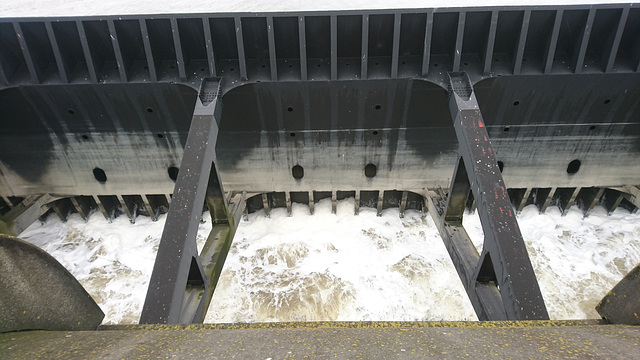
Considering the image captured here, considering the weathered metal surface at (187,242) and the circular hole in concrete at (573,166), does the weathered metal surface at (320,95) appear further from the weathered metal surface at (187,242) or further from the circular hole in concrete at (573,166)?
the weathered metal surface at (187,242)

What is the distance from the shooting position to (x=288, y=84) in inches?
280

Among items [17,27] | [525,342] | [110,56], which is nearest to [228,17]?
[110,56]

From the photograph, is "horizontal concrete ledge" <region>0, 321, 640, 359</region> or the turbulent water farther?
the turbulent water

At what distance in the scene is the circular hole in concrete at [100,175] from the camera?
8.63 metres

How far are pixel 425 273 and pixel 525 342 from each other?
226 inches

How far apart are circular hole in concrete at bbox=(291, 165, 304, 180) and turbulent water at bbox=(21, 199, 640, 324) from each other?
1094mm

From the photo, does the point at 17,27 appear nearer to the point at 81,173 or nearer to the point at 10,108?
the point at 10,108

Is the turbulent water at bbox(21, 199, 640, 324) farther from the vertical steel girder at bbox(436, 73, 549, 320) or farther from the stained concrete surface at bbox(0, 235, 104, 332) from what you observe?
the stained concrete surface at bbox(0, 235, 104, 332)

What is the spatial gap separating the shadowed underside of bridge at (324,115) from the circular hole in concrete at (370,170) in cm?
3

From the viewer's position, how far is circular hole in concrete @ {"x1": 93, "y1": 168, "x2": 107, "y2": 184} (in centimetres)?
863

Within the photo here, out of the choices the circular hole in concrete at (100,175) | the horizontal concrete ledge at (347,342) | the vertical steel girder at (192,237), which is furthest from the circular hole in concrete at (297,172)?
the horizontal concrete ledge at (347,342)

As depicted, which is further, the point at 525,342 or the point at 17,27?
the point at 17,27

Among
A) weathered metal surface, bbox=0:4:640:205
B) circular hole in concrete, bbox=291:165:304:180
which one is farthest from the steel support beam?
circular hole in concrete, bbox=291:165:304:180

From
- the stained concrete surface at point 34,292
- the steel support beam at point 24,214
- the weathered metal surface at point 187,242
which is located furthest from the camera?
the steel support beam at point 24,214
